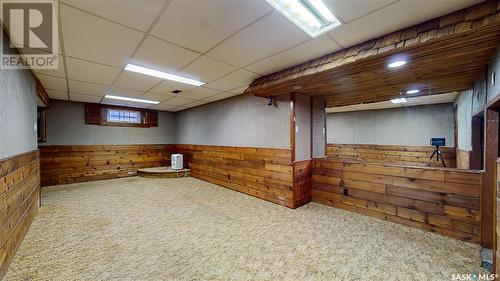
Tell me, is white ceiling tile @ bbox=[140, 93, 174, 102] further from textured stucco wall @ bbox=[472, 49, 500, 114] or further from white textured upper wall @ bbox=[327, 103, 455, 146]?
white textured upper wall @ bbox=[327, 103, 455, 146]

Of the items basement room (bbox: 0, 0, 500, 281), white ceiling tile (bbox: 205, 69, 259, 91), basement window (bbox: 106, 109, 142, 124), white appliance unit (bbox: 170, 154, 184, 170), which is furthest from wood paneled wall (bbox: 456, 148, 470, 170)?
basement window (bbox: 106, 109, 142, 124)

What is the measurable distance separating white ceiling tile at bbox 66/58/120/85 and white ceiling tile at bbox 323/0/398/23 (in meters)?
2.98

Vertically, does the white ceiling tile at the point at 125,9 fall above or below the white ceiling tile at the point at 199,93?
above

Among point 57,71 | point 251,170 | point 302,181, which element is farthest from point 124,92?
point 302,181

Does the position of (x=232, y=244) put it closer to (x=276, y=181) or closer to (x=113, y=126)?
(x=276, y=181)

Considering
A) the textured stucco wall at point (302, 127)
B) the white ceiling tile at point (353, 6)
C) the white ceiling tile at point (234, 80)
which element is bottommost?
the textured stucco wall at point (302, 127)

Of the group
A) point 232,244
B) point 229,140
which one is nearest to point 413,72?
point 232,244

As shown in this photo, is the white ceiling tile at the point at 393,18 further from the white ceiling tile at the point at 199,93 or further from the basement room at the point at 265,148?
the white ceiling tile at the point at 199,93

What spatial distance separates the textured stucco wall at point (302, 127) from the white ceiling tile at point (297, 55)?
103 centimetres

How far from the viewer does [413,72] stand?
2.55 meters

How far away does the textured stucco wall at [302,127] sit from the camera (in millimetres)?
3819

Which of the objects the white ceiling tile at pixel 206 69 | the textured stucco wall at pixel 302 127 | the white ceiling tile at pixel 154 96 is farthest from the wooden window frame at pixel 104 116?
the textured stucco wall at pixel 302 127

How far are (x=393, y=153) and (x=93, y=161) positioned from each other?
915 cm

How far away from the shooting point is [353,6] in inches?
62.7
